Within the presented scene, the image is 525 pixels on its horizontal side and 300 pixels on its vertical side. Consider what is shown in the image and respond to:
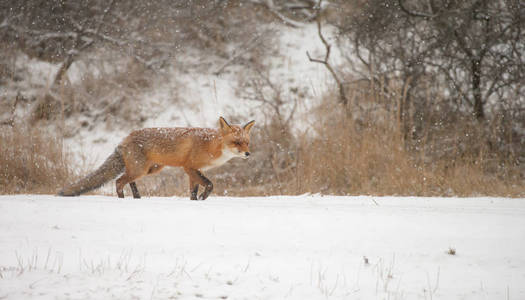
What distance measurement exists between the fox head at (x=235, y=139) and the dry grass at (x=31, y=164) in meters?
3.18

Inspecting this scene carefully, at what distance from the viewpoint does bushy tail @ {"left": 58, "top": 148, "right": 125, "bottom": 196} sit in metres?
4.67

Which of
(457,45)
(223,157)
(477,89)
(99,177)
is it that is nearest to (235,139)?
(223,157)

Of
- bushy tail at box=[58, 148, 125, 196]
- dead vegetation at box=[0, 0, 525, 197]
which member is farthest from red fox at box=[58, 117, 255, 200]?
dead vegetation at box=[0, 0, 525, 197]

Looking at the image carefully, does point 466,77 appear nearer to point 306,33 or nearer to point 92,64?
point 306,33

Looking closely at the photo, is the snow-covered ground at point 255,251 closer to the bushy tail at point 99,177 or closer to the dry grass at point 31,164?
the bushy tail at point 99,177

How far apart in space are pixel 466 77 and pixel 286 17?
6.59 m

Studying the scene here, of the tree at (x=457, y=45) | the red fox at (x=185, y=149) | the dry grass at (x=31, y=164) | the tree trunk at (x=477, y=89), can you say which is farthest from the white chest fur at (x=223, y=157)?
the tree trunk at (x=477, y=89)

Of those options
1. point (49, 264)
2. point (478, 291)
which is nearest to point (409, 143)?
point (478, 291)

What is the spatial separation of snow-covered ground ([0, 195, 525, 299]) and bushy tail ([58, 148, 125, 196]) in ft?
1.48

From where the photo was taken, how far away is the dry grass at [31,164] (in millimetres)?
6453

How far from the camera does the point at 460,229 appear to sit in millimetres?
3398

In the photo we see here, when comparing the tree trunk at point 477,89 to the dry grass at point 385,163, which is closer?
the dry grass at point 385,163

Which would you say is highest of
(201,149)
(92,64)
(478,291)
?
(92,64)

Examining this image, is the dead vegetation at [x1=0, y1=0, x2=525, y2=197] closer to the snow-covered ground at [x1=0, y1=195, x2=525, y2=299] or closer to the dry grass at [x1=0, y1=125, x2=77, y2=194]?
the dry grass at [x1=0, y1=125, x2=77, y2=194]
